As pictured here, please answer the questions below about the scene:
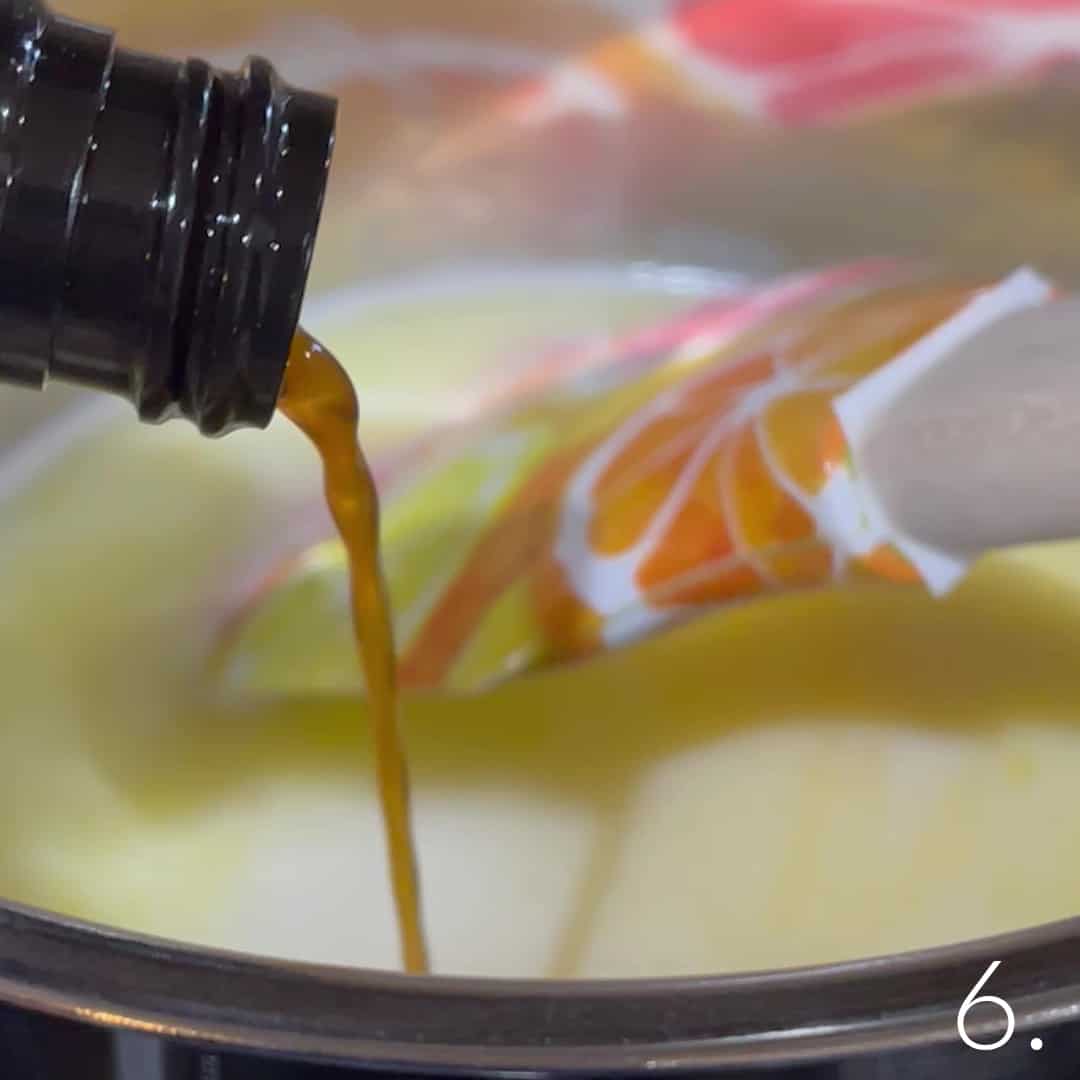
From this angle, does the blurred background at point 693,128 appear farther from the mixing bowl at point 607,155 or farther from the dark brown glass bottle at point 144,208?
the dark brown glass bottle at point 144,208

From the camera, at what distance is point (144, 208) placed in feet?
1.19

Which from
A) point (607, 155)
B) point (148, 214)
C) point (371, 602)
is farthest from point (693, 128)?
point (148, 214)

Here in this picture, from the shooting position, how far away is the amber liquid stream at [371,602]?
492 millimetres

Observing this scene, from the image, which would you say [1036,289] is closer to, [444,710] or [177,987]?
[444,710]

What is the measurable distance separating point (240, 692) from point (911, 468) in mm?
302

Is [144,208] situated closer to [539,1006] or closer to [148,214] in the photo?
[148,214]

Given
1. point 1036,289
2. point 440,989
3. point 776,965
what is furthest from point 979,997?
point 1036,289

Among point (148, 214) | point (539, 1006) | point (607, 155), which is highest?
point (607, 155)

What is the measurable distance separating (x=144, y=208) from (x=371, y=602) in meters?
0.20

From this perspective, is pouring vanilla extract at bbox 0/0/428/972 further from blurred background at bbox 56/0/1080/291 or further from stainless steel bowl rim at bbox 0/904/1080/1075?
blurred background at bbox 56/0/1080/291

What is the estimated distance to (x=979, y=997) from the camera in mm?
339

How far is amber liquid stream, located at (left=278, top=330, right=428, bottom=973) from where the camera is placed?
1.61 feet

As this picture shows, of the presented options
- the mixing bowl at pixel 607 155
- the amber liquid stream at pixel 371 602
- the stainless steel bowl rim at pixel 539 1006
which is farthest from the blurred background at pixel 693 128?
the stainless steel bowl rim at pixel 539 1006

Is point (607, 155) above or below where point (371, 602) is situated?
above
